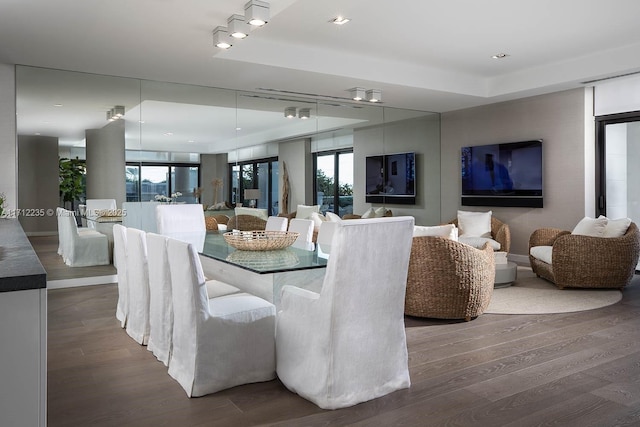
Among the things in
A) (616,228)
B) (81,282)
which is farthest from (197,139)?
(616,228)

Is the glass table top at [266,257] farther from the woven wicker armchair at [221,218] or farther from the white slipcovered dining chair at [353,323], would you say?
the woven wicker armchair at [221,218]

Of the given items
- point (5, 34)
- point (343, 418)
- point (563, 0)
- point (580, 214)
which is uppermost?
point (563, 0)

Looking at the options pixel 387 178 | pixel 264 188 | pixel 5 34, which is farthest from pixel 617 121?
pixel 5 34

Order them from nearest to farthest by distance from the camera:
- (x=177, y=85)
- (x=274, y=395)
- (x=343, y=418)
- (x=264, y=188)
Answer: (x=343, y=418) < (x=274, y=395) < (x=177, y=85) < (x=264, y=188)

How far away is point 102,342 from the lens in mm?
3652

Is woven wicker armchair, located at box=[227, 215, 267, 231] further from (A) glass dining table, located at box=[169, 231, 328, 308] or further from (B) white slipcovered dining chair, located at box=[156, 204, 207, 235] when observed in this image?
(A) glass dining table, located at box=[169, 231, 328, 308]

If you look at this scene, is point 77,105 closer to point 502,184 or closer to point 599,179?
point 502,184

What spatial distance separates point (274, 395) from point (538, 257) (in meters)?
4.35

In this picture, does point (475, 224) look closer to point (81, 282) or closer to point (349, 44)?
point (349, 44)

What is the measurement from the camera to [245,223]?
7172 mm

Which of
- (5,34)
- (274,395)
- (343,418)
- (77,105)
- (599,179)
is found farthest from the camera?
(599,179)

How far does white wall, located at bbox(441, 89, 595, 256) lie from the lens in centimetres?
677

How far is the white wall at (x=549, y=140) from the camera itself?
6.77 meters

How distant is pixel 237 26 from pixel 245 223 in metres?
3.52
